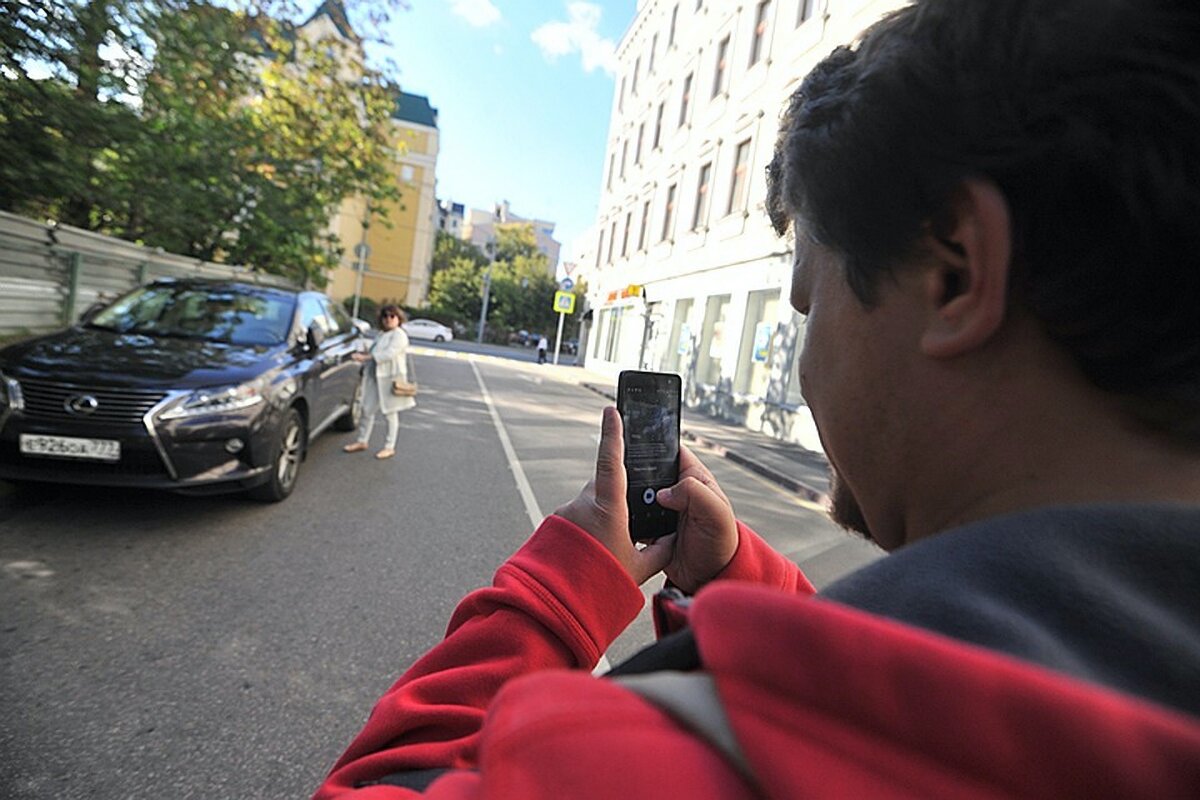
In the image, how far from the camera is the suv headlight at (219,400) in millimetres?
4184

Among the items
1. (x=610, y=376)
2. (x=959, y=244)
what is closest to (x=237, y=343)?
(x=959, y=244)

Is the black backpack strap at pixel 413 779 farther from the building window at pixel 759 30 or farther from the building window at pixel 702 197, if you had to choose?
the building window at pixel 702 197

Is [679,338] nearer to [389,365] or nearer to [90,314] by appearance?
[389,365]

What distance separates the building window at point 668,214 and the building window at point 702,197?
200 cm

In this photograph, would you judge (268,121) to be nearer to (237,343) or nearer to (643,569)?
(237,343)

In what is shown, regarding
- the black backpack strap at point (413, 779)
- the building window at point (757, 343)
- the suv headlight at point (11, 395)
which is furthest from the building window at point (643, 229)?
the black backpack strap at point (413, 779)

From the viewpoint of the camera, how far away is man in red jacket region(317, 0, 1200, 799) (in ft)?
1.32

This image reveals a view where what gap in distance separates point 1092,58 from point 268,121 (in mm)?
15739

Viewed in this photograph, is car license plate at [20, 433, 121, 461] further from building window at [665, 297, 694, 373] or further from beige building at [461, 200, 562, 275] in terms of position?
beige building at [461, 200, 562, 275]

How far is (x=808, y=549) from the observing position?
18.7ft

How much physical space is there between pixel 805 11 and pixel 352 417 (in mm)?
13864

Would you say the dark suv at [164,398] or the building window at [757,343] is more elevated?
the building window at [757,343]

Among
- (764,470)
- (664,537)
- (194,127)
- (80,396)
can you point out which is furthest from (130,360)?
(764,470)

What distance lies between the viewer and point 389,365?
7.57m
